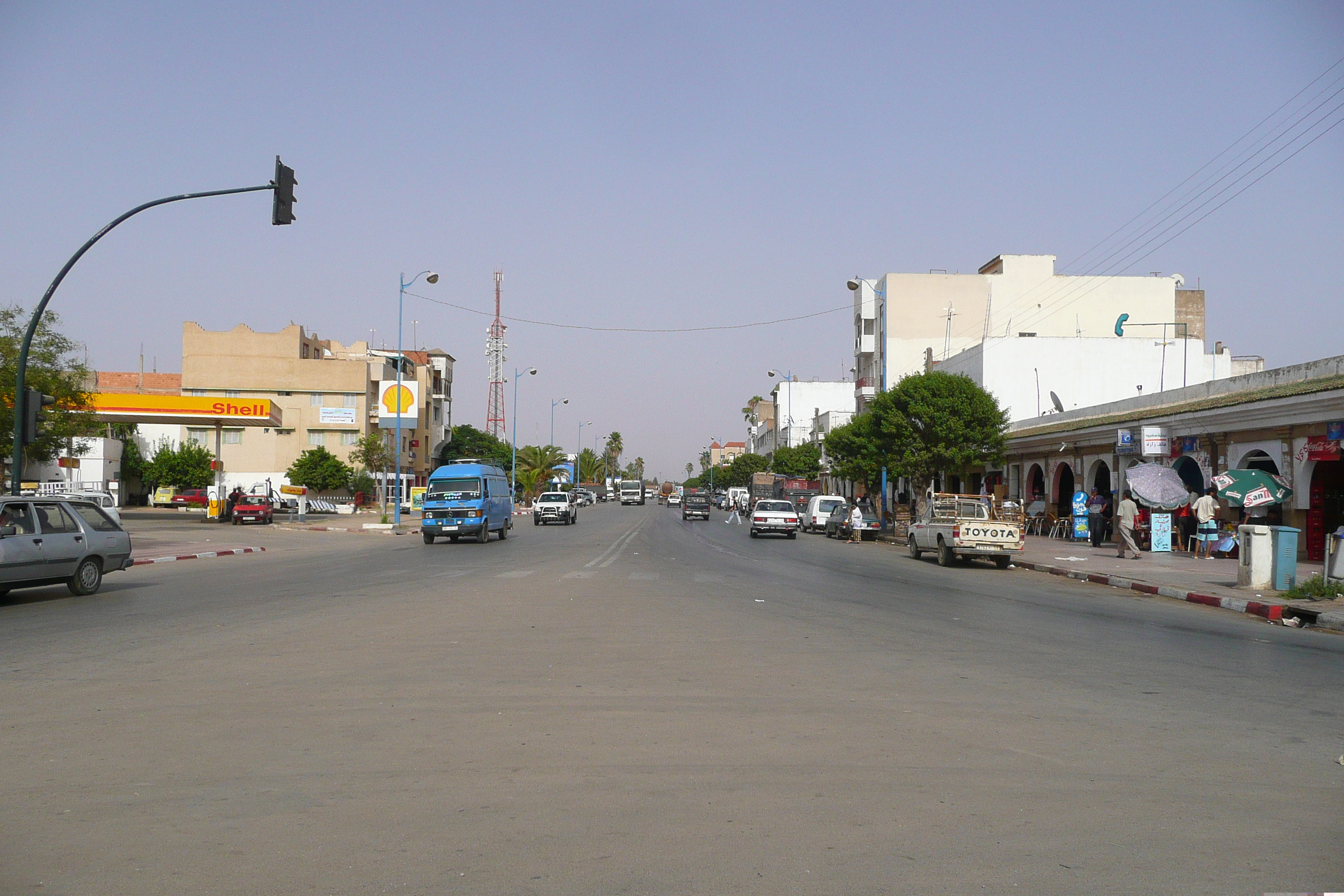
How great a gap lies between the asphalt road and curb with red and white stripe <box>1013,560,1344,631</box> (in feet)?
5.32

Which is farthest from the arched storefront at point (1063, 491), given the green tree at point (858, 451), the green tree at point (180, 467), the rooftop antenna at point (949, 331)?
the green tree at point (180, 467)

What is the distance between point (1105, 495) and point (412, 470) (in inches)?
2569

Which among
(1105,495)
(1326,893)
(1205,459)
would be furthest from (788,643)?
Answer: (1105,495)

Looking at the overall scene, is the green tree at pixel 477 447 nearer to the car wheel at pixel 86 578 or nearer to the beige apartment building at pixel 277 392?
the beige apartment building at pixel 277 392

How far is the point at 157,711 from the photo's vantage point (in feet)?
24.6

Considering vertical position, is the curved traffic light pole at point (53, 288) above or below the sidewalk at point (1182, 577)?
above

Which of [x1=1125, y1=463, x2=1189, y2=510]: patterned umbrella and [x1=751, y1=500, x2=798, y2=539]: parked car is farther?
[x1=751, y1=500, x2=798, y2=539]: parked car

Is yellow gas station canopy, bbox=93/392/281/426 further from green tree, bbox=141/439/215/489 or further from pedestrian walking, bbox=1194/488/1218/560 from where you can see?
pedestrian walking, bbox=1194/488/1218/560

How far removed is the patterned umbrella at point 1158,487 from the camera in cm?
2770

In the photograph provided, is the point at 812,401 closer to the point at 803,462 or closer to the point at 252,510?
the point at 803,462

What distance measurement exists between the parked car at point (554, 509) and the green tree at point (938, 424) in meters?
22.2

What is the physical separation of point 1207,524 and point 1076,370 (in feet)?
85.2

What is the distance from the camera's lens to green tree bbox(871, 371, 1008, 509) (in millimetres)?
38906

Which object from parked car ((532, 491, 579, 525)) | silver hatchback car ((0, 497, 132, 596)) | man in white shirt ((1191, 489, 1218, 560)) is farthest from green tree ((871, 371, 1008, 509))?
silver hatchback car ((0, 497, 132, 596))
